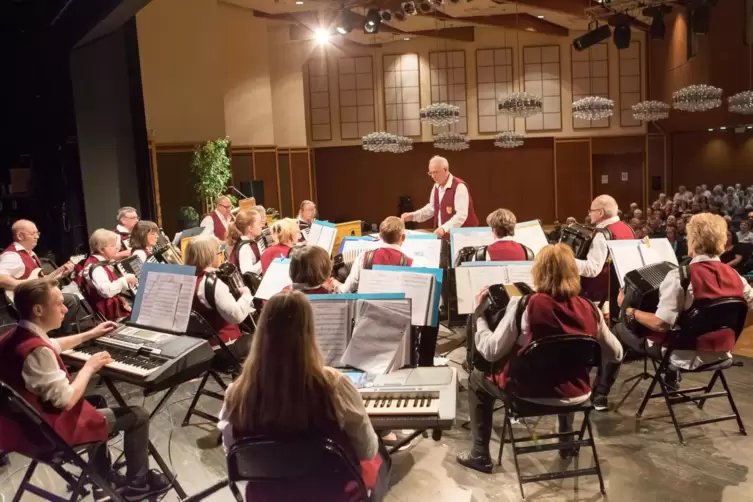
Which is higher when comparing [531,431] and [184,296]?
[184,296]

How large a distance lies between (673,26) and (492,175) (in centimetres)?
492

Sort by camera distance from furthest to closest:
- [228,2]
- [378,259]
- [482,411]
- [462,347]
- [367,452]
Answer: [228,2] < [462,347] < [378,259] < [482,411] < [367,452]

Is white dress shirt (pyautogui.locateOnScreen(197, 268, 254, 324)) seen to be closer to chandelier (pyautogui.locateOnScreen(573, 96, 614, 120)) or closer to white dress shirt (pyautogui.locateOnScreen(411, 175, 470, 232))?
white dress shirt (pyautogui.locateOnScreen(411, 175, 470, 232))

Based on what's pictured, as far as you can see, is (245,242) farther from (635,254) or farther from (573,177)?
(573,177)

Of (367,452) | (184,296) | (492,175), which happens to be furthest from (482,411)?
(492,175)

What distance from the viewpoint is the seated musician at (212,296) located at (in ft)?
13.6

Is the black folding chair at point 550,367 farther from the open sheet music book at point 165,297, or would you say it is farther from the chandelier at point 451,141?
the chandelier at point 451,141

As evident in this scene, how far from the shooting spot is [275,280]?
452 centimetres

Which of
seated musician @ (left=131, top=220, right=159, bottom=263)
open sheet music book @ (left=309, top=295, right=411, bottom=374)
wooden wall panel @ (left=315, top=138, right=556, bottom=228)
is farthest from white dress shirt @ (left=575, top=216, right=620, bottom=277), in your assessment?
wooden wall panel @ (left=315, top=138, right=556, bottom=228)

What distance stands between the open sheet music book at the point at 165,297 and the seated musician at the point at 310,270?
0.59 metres

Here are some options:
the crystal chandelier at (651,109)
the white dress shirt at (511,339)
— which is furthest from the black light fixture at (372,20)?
the white dress shirt at (511,339)

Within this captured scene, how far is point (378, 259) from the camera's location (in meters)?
4.79

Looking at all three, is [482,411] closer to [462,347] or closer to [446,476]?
[446,476]

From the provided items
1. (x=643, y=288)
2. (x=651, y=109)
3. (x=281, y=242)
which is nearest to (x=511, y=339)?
(x=643, y=288)
